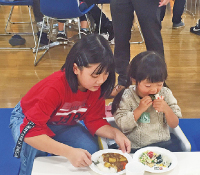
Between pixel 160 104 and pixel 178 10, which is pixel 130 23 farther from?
pixel 178 10

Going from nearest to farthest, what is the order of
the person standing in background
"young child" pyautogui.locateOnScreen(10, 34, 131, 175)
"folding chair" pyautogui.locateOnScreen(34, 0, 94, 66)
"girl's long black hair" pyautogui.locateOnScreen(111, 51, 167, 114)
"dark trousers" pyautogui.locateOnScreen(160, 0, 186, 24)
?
"young child" pyautogui.locateOnScreen(10, 34, 131, 175), "girl's long black hair" pyautogui.locateOnScreen(111, 51, 167, 114), the person standing in background, "folding chair" pyautogui.locateOnScreen(34, 0, 94, 66), "dark trousers" pyautogui.locateOnScreen(160, 0, 186, 24)

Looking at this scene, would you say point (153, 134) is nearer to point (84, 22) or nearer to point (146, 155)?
point (146, 155)

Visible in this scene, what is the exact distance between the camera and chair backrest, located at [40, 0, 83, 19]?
121 inches

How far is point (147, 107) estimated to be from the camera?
4.71 feet

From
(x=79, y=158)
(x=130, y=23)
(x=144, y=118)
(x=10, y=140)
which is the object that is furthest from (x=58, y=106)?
(x=130, y=23)

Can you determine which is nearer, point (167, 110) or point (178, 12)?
point (167, 110)

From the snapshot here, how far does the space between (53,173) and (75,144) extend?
0.37 metres

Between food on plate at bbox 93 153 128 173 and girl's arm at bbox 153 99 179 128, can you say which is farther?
girl's arm at bbox 153 99 179 128

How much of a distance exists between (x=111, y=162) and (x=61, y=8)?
86.6 inches

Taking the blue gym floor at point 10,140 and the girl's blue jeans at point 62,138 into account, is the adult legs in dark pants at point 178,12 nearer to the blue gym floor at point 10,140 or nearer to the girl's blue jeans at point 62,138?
the blue gym floor at point 10,140

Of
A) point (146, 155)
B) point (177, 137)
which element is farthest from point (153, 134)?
point (146, 155)

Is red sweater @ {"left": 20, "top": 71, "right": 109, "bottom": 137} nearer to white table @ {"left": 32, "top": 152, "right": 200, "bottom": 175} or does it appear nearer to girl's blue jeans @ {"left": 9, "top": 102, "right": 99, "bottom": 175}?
girl's blue jeans @ {"left": 9, "top": 102, "right": 99, "bottom": 175}

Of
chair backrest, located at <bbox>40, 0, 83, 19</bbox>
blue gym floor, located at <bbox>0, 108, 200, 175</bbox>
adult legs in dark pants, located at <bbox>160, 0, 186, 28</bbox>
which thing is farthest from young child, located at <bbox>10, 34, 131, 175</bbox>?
adult legs in dark pants, located at <bbox>160, 0, 186, 28</bbox>

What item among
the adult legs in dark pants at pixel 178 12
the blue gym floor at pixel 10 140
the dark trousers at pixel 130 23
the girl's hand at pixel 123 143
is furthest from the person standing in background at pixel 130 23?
the adult legs in dark pants at pixel 178 12
